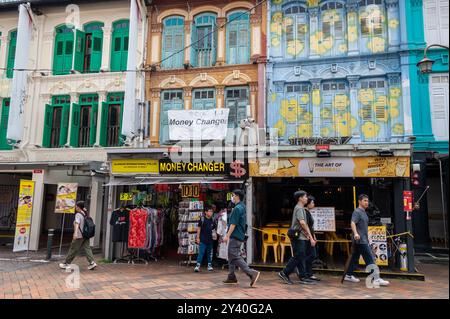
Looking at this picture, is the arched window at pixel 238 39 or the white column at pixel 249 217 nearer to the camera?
the white column at pixel 249 217

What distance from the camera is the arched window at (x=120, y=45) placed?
15.4m

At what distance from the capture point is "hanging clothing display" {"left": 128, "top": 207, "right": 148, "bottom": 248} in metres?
9.82

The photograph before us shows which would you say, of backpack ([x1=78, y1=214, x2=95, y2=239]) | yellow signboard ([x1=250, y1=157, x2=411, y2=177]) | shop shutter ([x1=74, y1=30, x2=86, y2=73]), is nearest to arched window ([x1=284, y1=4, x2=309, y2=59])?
yellow signboard ([x1=250, y1=157, x2=411, y2=177])

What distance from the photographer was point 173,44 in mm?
15148

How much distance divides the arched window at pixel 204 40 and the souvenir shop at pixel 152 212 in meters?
6.27

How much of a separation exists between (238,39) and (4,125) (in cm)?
1101

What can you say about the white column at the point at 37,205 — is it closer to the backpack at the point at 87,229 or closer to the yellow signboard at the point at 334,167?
the backpack at the point at 87,229

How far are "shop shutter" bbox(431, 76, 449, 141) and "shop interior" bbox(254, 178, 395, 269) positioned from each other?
349 centimetres

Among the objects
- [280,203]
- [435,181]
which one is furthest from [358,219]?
[435,181]

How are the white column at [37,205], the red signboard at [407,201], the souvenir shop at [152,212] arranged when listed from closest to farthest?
the red signboard at [407,201]
the souvenir shop at [152,212]
the white column at [37,205]

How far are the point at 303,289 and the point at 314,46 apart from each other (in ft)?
32.9

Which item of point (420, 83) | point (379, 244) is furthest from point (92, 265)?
point (420, 83)

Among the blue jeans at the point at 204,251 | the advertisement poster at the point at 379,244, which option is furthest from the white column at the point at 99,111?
the advertisement poster at the point at 379,244

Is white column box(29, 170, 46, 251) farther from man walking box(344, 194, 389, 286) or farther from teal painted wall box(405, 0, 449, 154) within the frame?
teal painted wall box(405, 0, 449, 154)
